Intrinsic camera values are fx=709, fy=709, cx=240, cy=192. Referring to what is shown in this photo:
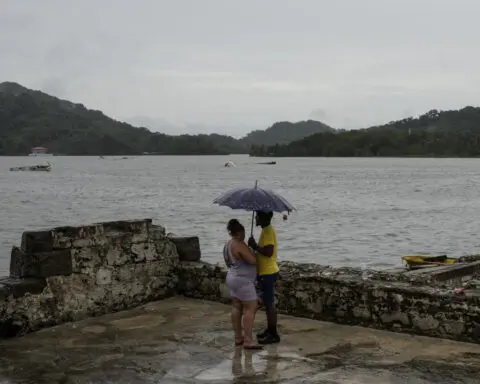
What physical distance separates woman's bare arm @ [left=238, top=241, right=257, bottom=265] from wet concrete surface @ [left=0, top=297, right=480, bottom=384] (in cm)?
94

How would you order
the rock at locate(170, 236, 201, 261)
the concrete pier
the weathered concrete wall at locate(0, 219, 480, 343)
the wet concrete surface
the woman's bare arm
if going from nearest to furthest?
the wet concrete surface
the concrete pier
the woman's bare arm
the weathered concrete wall at locate(0, 219, 480, 343)
the rock at locate(170, 236, 201, 261)

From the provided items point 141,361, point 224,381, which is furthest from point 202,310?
point 224,381

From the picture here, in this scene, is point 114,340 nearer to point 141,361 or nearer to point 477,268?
point 141,361

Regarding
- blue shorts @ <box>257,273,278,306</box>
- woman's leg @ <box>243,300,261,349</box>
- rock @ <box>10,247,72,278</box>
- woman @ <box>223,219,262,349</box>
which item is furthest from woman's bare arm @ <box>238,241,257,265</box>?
rock @ <box>10,247,72,278</box>

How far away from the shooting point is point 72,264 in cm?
860

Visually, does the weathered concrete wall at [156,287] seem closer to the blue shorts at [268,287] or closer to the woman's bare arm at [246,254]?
the blue shorts at [268,287]

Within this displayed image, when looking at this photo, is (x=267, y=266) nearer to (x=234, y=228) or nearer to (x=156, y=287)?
(x=234, y=228)

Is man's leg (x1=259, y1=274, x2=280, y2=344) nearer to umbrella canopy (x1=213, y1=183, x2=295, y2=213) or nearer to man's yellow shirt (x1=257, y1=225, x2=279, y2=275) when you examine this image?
man's yellow shirt (x1=257, y1=225, x2=279, y2=275)

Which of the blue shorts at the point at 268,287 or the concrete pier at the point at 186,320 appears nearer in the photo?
the concrete pier at the point at 186,320

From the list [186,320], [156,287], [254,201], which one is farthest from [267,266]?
[156,287]

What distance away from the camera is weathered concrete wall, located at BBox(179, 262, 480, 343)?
7398 millimetres

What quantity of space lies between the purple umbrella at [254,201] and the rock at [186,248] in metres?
2.85

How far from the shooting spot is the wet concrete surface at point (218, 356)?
652 centimetres

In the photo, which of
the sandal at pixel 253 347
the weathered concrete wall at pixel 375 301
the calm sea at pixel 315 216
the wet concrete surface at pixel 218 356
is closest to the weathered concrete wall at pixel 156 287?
the weathered concrete wall at pixel 375 301
